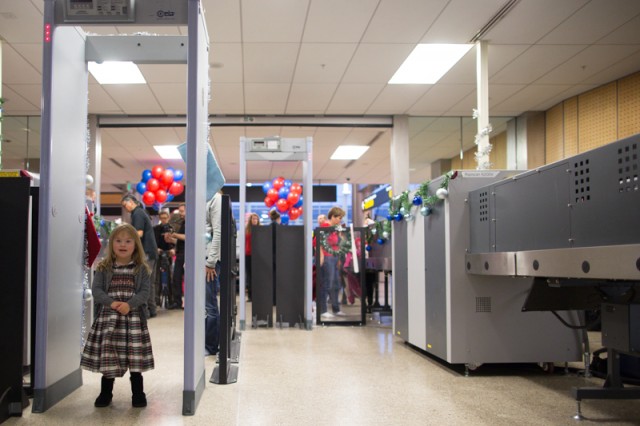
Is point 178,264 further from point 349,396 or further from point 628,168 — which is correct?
point 628,168

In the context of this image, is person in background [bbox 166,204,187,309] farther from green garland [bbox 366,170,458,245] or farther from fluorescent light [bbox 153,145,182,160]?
fluorescent light [bbox 153,145,182,160]

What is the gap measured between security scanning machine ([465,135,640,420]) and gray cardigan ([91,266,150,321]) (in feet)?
7.05

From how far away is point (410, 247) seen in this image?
16.8 ft

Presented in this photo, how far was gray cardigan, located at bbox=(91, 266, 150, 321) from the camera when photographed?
3.10 metres

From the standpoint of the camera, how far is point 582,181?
8.75 feet

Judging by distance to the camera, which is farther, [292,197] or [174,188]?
[292,197]

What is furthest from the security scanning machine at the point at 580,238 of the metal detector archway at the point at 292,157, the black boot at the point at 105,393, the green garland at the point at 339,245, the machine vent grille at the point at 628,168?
the green garland at the point at 339,245

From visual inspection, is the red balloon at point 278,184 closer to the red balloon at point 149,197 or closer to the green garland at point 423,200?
the red balloon at point 149,197

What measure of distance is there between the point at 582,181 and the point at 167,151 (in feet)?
36.6

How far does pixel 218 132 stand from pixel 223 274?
7.56 meters

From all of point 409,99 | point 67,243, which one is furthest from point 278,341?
point 409,99

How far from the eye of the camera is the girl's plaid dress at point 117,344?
10.0 ft

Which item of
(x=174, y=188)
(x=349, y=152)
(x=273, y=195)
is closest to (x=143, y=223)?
(x=174, y=188)

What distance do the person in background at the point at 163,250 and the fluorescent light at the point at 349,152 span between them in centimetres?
472
